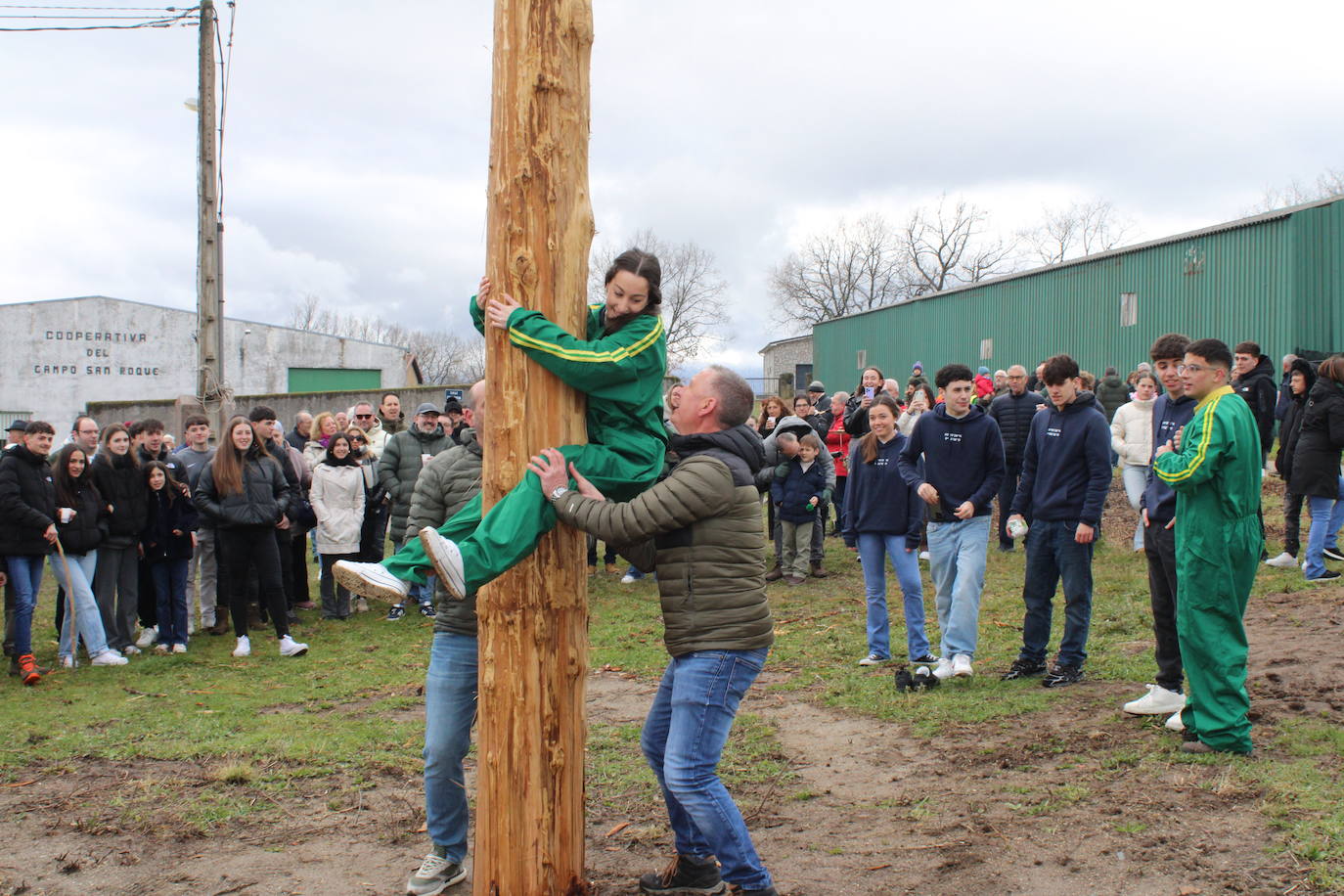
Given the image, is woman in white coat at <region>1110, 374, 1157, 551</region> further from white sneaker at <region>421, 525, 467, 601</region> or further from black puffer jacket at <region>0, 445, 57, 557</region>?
black puffer jacket at <region>0, 445, 57, 557</region>

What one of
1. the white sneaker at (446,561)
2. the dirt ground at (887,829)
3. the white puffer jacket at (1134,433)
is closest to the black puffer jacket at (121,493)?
the dirt ground at (887,829)

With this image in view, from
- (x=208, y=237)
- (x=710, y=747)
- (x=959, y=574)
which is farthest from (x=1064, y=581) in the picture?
(x=208, y=237)

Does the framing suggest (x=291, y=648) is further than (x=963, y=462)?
Yes

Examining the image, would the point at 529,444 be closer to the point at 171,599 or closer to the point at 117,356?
the point at 171,599

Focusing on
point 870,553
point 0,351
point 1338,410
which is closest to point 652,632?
point 870,553

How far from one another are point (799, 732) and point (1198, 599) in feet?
8.01

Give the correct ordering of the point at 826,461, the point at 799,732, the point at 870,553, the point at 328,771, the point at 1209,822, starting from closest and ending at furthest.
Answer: the point at 1209,822 < the point at 328,771 < the point at 799,732 < the point at 870,553 < the point at 826,461

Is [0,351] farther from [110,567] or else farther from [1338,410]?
[1338,410]

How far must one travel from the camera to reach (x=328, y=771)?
6004mm

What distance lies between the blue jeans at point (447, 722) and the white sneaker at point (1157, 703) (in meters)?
4.08

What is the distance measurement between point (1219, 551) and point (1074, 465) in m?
1.71

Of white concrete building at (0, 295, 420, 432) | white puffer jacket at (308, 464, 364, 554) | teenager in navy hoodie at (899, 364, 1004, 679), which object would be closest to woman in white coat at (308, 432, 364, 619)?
white puffer jacket at (308, 464, 364, 554)

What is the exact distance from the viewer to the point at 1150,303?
76.7ft

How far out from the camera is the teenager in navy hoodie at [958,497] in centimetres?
722
